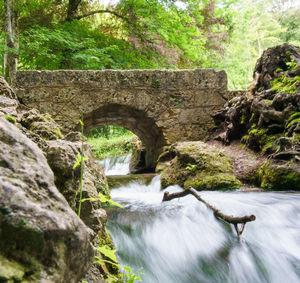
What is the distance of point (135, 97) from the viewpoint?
224 inches

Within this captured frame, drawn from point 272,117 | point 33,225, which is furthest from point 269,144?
point 33,225

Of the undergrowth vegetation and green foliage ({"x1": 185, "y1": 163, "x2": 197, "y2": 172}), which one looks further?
the undergrowth vegetation

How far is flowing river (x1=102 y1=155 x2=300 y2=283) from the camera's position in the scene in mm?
1878

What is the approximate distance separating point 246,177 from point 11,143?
3.75 m

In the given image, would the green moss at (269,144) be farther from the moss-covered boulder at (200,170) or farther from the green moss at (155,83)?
the green moss at (155,83)

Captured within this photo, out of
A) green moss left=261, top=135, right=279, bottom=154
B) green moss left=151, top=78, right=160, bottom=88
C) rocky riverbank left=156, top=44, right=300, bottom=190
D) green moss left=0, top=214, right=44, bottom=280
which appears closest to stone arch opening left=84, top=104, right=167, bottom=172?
green moss left=151, top=78, right=160, bottom=88

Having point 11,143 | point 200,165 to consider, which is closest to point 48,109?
point 200,165

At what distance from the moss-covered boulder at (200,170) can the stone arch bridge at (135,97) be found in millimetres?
1519

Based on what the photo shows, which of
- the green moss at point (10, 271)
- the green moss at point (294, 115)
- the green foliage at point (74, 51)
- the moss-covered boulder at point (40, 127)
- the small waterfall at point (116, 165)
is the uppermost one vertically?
the green foliage at point (74, 51)

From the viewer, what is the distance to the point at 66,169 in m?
1.15

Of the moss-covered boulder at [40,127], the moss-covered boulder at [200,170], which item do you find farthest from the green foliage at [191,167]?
the moss-covered boulder at [40,127]

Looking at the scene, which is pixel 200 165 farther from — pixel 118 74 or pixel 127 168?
pixel 127 168

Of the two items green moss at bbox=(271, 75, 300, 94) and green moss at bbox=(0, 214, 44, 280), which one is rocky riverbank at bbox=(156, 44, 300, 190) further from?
green moss at bbox=(0, 214, 44, 280)

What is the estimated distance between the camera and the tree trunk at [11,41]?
5.58 m
